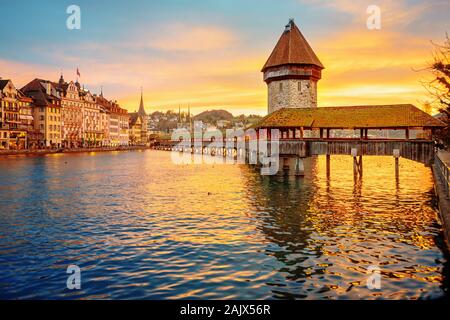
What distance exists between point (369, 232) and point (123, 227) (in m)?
10.8

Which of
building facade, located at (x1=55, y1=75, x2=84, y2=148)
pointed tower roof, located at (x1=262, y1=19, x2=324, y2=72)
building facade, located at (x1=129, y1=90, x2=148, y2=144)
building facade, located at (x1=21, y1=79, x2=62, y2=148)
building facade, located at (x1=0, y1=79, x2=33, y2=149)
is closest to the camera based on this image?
pointed tower roof, located at (x1=262, y1=19, x2=324, y2=72)

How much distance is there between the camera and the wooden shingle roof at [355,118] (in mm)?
32969

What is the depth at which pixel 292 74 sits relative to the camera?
61656 mm

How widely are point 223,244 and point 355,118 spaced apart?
24.4 m

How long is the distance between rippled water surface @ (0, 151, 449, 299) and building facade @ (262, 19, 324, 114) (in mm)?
34495

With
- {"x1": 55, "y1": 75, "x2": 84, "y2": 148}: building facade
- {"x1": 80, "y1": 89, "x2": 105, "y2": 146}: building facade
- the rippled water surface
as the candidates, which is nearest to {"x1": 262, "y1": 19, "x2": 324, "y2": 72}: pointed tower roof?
the rippled water surface

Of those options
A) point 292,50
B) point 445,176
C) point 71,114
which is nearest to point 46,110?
point 71,114

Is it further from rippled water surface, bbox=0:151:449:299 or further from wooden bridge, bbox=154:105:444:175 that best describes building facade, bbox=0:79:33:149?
wooden bridge, bbox=154:105:444:175

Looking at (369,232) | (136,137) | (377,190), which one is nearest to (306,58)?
(377,190)

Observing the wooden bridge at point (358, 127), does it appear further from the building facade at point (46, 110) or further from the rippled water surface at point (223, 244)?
the building facade at point (46, 110)

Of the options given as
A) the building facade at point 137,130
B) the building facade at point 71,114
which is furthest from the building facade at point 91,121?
the building facade at point 137,130

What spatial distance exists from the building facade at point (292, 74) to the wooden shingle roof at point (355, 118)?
872 inches

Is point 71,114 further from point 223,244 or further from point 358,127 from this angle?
point 223,244

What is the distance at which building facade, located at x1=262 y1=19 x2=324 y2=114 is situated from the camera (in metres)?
61.7
